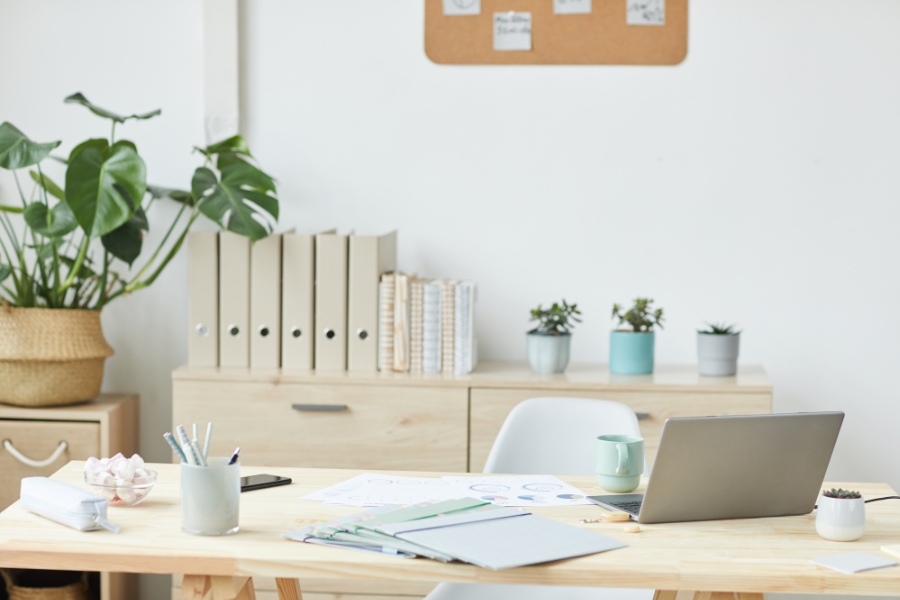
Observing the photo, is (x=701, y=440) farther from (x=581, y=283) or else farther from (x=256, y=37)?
(x=256, y=37)

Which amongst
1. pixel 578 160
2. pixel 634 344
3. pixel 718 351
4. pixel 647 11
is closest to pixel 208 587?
pixel 634 344

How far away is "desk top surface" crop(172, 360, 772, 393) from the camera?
256cm

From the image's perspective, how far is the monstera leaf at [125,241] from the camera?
266cm

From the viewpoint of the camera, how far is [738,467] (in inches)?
55.6

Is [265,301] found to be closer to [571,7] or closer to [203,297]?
[203,297]

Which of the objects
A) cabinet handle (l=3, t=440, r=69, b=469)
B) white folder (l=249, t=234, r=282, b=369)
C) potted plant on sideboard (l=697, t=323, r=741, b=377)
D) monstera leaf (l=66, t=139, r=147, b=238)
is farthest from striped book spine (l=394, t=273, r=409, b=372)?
cabinet handle (l=3, t=440, r=69, b=469)

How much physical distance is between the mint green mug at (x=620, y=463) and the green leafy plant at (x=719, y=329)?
3.91 feet

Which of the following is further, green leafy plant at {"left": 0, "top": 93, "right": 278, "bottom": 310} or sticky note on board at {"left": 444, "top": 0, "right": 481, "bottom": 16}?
sticky note on board at {"left": 444, "top": 0, "right": 481, "bottom": 16}

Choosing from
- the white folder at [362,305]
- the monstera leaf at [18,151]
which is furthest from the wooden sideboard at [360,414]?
the monstera leaf at [18,151]

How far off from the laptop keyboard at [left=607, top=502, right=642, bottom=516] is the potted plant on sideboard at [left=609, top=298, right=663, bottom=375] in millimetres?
1232

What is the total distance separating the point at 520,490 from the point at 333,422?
3.58ft

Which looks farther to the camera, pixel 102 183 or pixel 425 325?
pixel 425 325

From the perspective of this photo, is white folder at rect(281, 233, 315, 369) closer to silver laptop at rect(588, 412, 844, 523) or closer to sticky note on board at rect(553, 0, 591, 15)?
sticky note on board at rect(553, 0, 591, 15)

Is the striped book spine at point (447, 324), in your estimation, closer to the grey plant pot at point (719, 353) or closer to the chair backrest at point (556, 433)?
the chair backrest at point (556, 433)
